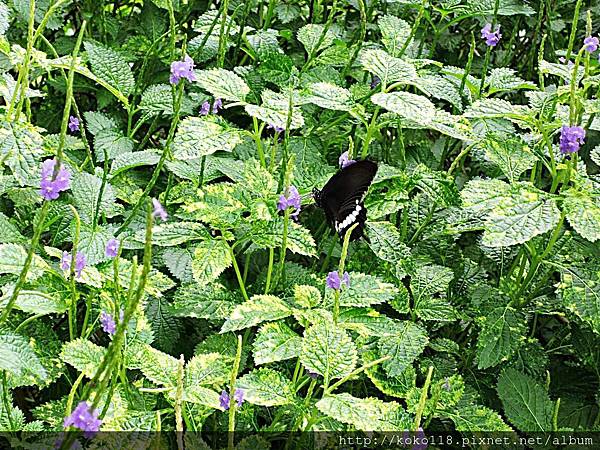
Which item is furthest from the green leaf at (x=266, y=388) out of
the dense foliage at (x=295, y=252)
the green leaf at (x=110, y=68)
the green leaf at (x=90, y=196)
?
the green leaf at (x=110, y=68)

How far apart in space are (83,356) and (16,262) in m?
0.19

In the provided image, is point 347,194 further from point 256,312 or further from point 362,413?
point 362,413

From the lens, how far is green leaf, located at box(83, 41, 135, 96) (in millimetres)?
1629

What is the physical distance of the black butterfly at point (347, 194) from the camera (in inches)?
51.3

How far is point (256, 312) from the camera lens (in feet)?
4.12

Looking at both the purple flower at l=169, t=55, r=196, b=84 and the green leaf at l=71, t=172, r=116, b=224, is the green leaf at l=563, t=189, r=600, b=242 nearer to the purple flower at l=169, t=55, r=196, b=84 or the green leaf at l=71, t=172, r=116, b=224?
the purple flower at l=169, t=55, r=196, b=84

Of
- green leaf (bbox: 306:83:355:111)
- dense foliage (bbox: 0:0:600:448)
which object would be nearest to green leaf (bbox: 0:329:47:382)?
dense foliage (bbox: 0:0:600:448)

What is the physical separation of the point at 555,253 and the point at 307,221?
548 mm

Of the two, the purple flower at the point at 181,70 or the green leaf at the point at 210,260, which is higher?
the purple flower at the point at 181,70

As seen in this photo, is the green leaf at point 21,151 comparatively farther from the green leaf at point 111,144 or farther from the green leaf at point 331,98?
the green leaf at point 331,98

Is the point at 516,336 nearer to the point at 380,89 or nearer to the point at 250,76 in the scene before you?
the point at 380,89

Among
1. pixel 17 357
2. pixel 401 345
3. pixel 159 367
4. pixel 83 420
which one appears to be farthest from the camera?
pixel 401 345

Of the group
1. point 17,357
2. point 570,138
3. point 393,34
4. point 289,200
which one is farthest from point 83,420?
point 393,34

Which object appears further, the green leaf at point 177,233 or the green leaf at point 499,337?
the green leaf at point 499,337
